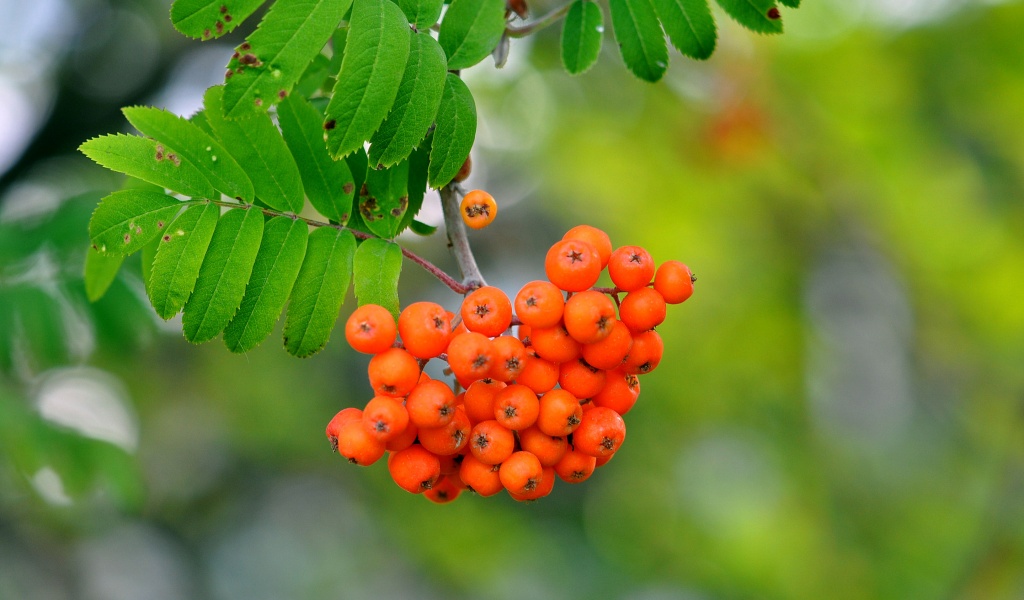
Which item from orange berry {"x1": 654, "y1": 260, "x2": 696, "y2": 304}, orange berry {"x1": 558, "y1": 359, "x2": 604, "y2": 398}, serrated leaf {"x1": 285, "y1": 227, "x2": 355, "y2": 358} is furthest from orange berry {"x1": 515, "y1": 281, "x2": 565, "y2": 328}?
serrated leaf {"x1": 285, "y1": 227, "x2": 355, "y2": 358}

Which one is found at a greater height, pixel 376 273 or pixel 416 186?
pixel 416 186

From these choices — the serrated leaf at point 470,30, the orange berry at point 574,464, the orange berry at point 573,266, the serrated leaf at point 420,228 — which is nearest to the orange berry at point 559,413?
the orange berry at point 574,464

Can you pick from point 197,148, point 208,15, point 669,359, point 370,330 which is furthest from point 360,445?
point 669,359

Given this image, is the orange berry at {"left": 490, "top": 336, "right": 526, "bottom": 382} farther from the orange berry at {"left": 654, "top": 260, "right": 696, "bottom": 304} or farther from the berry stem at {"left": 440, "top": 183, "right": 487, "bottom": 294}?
the orange berry at {"left": 654, "top": 260, "right": 696, "bottom": 304}

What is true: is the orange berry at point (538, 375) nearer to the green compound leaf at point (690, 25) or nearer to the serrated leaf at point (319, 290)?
the serrated leaf at point (319, 290)

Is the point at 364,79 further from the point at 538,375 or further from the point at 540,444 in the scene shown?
the point at 540,444

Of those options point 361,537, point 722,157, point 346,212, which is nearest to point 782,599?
point 722,157

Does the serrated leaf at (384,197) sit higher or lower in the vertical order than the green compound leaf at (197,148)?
higher
